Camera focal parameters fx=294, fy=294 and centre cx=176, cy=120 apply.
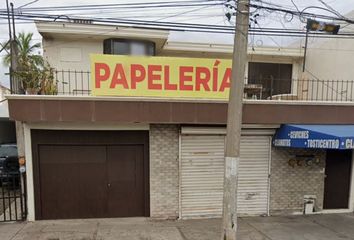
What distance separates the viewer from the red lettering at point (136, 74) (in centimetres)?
754

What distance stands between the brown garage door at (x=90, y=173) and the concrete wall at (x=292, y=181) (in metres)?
3.79

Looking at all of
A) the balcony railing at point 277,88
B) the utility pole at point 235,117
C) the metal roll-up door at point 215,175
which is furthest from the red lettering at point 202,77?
the utility pole at point 235,117

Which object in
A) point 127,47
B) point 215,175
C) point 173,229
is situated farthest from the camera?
point 127,47

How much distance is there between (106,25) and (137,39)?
115 cm

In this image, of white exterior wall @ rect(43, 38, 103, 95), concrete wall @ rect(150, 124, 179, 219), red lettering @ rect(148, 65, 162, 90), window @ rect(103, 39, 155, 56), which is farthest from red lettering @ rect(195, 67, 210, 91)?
white exterior wall @ rect(43, 38, 103, 95)

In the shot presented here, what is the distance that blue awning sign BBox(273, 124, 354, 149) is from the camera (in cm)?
721

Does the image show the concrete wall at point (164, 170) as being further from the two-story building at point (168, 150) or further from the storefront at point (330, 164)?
the storefront at point (330, 164)

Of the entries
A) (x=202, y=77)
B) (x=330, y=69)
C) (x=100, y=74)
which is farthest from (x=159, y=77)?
(x=330, y=69)

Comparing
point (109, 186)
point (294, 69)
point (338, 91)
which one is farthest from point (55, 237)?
point (294, 69)

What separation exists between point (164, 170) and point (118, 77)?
2826 mm

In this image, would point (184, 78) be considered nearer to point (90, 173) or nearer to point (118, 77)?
point (118, 77)

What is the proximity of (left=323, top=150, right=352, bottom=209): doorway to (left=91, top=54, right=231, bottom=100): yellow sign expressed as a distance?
166 inches

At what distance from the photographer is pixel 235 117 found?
5.58 meters

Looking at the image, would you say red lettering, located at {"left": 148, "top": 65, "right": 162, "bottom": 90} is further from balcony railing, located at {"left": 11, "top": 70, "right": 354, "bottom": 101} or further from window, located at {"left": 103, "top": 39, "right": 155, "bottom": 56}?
window, located at {"left": 103, "top": 39, "right": 155, "bottom": 56}
